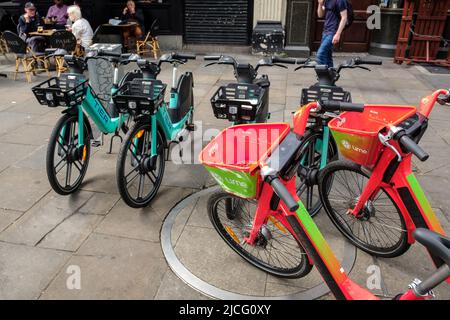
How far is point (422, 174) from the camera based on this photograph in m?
4.25

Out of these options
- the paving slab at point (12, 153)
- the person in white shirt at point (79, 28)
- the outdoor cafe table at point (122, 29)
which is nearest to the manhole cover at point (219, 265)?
the paving slab at point (12, 153)

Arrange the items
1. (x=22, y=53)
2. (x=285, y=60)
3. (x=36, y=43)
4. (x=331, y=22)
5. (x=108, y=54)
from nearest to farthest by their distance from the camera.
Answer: (x=285, y=60)
(x=108, y=54)
(x=331, y=22)
(x=22, y=53)
(x=36, y=43)

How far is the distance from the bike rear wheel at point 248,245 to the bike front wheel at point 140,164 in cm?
86

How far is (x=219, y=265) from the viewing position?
2.93m

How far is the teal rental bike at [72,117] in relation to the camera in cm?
342

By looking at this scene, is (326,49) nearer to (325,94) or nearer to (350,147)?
(325,94)

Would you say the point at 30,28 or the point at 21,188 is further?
the point at 30,28

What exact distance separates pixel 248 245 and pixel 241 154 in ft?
3.07

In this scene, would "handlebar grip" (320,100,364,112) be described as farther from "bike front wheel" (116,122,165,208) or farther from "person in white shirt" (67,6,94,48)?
"person in white shirt" (67,6,94,48)

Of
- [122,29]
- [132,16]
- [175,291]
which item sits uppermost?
[132,16]

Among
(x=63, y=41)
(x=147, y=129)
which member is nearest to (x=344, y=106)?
(x=147, y=129)

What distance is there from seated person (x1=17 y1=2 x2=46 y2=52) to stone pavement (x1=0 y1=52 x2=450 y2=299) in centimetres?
431

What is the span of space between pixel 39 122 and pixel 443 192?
18.1 feet

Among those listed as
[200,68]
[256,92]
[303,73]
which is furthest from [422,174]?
[200,68]
